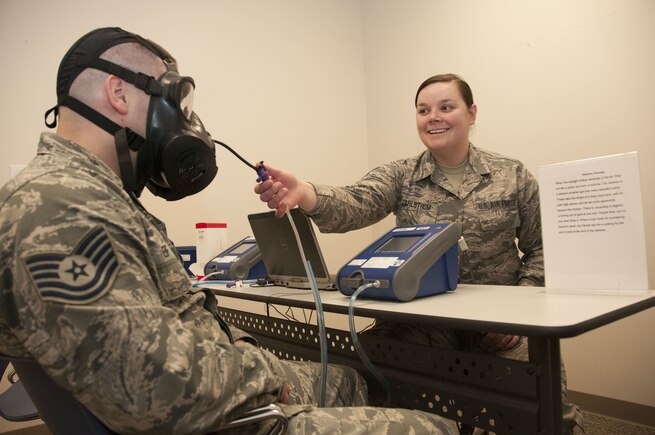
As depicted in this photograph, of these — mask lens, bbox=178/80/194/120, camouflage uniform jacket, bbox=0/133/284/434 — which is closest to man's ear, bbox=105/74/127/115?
mask lens, bbox=178/80/194/120

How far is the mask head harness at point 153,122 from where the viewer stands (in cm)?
90

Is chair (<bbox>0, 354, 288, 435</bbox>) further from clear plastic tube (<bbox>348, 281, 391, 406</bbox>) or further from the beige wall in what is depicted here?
the beige wall

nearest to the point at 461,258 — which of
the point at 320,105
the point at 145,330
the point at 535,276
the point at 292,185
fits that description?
the point at 535,276

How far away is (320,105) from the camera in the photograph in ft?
10.9

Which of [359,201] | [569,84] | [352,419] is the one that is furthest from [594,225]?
[569,84]

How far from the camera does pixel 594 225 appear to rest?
3.69 feet

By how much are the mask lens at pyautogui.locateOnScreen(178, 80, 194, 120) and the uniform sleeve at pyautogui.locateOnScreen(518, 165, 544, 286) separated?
1.27 m

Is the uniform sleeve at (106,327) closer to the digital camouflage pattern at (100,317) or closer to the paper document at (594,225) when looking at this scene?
the digital camouflage pattern at (100,317)

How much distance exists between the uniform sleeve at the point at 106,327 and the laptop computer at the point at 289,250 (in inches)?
31.6

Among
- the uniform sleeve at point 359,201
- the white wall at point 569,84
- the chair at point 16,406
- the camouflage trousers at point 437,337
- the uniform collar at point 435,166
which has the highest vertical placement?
the white wall at point 569,84

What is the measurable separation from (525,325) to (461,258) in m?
0.96

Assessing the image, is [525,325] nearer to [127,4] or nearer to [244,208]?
[244,208]

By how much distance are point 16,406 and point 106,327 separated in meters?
1.16

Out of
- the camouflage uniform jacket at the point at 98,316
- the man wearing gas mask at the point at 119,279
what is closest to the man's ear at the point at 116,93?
the man wearing gas mask at the point at 119,279
